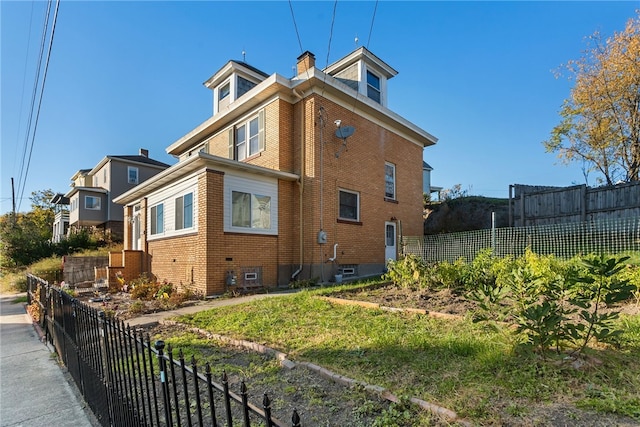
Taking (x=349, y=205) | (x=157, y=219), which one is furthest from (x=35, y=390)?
(x=349, y=205)

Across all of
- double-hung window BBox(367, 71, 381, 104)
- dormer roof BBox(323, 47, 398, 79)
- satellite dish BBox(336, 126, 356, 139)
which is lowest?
satellite dish BBox(336, 126, 356, 139)

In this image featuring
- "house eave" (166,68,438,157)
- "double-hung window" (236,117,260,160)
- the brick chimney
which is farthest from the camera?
"double-hung window" (236,117,260,160)

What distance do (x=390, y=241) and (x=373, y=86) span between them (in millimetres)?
6697

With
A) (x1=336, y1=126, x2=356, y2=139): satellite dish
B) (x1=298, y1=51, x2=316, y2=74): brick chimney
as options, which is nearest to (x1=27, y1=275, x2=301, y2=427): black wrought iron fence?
(x1=336, y1=126, x2=356, y2=139): satellite dish

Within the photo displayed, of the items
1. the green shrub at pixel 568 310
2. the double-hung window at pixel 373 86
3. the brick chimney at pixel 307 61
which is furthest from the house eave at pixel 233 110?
the green shrub at pixel 568 310

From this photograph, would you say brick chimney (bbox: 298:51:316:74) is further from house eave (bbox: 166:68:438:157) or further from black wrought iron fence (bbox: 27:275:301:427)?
black wrought iron fence (bbox: 27:275:301:427)

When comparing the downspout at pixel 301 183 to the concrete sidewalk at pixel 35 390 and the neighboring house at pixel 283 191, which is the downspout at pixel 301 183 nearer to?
the neighboring house at pixel 283 191

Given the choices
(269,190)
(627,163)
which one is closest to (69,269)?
(269,190)

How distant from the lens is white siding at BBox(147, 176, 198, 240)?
10.1 m

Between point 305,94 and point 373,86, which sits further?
point 373,86

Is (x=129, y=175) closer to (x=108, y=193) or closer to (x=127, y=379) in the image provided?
(x=108, y=193)

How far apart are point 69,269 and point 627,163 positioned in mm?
25407

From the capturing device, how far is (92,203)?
29.0 metres

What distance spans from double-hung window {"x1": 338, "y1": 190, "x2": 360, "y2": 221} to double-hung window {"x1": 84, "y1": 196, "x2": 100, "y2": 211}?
2607 cm
